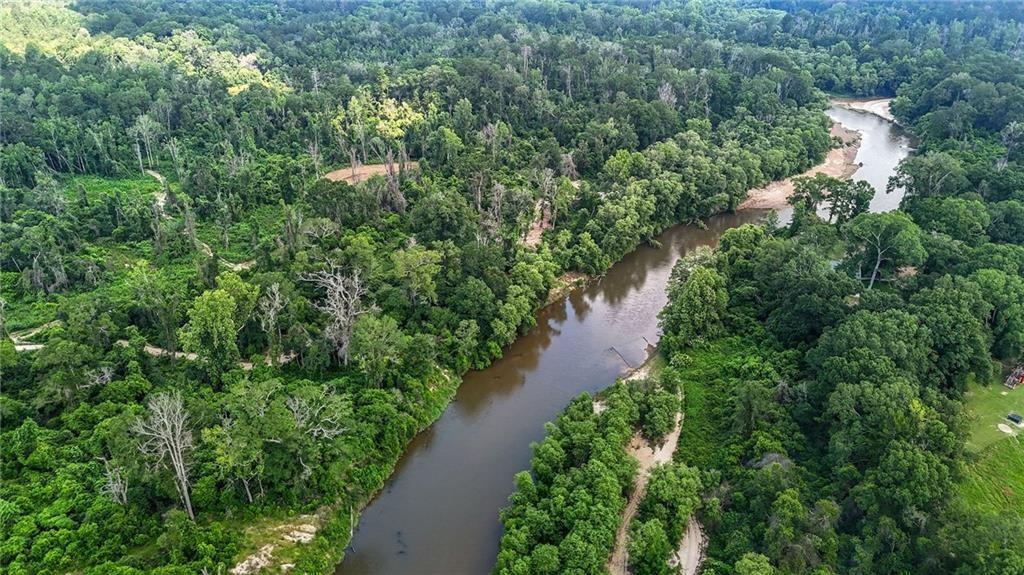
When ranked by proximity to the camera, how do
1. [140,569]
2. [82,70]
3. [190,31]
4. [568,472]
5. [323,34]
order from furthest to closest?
[323,34] < [190,31] < [82,70] < [568,472] < [140,569]

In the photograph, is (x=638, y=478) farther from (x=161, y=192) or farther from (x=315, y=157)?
(x=161, y=192)

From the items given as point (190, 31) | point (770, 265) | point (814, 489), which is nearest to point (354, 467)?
point (814, 489)

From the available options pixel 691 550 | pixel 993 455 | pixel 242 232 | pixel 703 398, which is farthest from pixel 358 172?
pixel 993 455

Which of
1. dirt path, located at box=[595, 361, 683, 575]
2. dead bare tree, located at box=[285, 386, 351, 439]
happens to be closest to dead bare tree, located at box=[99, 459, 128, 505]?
dead bare tree, located at box=[285, 386, 351, 439]

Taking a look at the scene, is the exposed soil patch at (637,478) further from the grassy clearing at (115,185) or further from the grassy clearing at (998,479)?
the grassy clearing at (115,185)

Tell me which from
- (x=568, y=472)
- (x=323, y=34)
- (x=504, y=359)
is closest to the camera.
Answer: (x=568, y=472)

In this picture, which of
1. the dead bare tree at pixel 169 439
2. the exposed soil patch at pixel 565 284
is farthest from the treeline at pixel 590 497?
the exposed soil patch at pixel 565 284

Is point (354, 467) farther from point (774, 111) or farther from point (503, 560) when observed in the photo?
point (774, 111)
